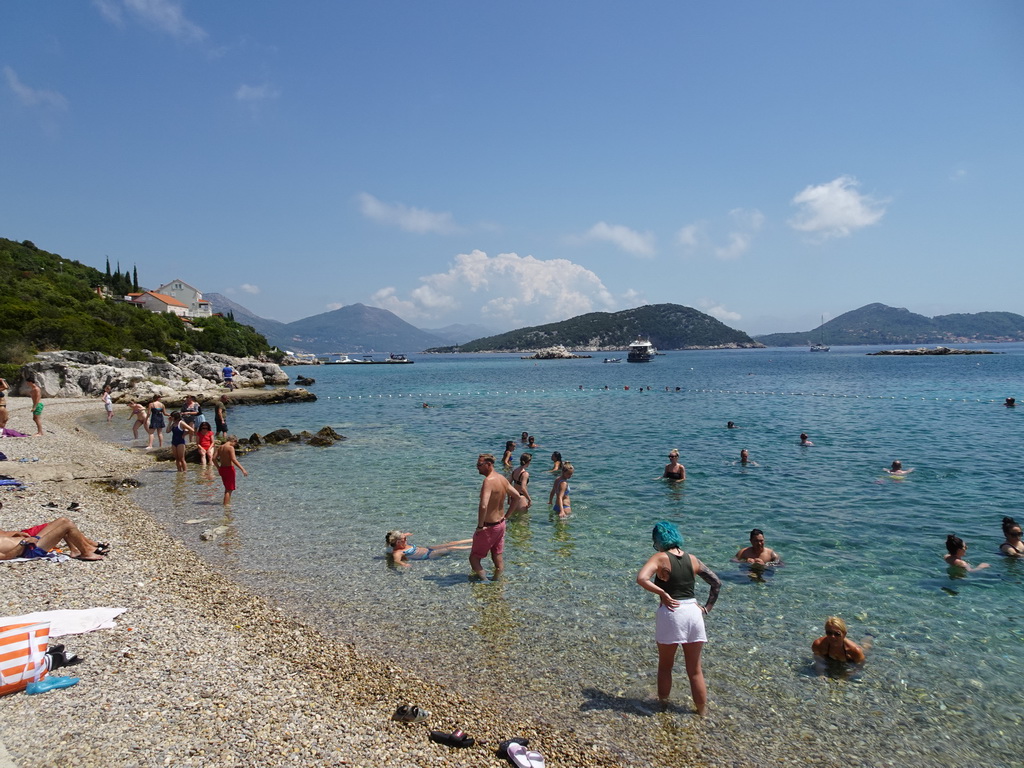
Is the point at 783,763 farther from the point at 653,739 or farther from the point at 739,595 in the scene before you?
the point at 739,595

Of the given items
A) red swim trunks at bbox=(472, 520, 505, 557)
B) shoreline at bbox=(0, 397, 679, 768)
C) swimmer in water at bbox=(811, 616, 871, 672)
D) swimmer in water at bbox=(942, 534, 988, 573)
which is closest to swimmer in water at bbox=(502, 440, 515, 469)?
red swim trunks at bbox=(472, 520, 505, 557)

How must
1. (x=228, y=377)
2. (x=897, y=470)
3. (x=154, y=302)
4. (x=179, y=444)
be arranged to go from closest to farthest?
(x=897, y=470) → (x=179, y=444) → (x=228, y=377) → (x=154, y=302)

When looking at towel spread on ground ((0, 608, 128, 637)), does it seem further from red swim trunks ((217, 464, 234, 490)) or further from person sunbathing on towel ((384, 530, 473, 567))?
red swim trunks ((217, 464, 234, 490))

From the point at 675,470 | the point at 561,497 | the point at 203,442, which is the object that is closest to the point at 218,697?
the point at 561,497

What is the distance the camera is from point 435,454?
23438 mm

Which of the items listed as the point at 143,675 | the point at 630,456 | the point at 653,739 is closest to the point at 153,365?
the point at 630,456

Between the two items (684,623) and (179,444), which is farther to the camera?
(179,444)

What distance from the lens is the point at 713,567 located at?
34.0 ft

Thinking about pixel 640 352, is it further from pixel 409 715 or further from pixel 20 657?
pixel 20 657

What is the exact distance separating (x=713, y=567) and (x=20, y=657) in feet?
31.7

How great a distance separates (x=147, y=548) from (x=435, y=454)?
1293 cm

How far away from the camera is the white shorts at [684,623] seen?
5.67 m

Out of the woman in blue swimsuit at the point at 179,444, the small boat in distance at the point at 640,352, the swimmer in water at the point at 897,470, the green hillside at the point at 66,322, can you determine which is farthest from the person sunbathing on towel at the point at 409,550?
the small boat in distance at the point at 640,352

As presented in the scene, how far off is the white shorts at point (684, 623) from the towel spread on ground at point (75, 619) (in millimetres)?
6712
